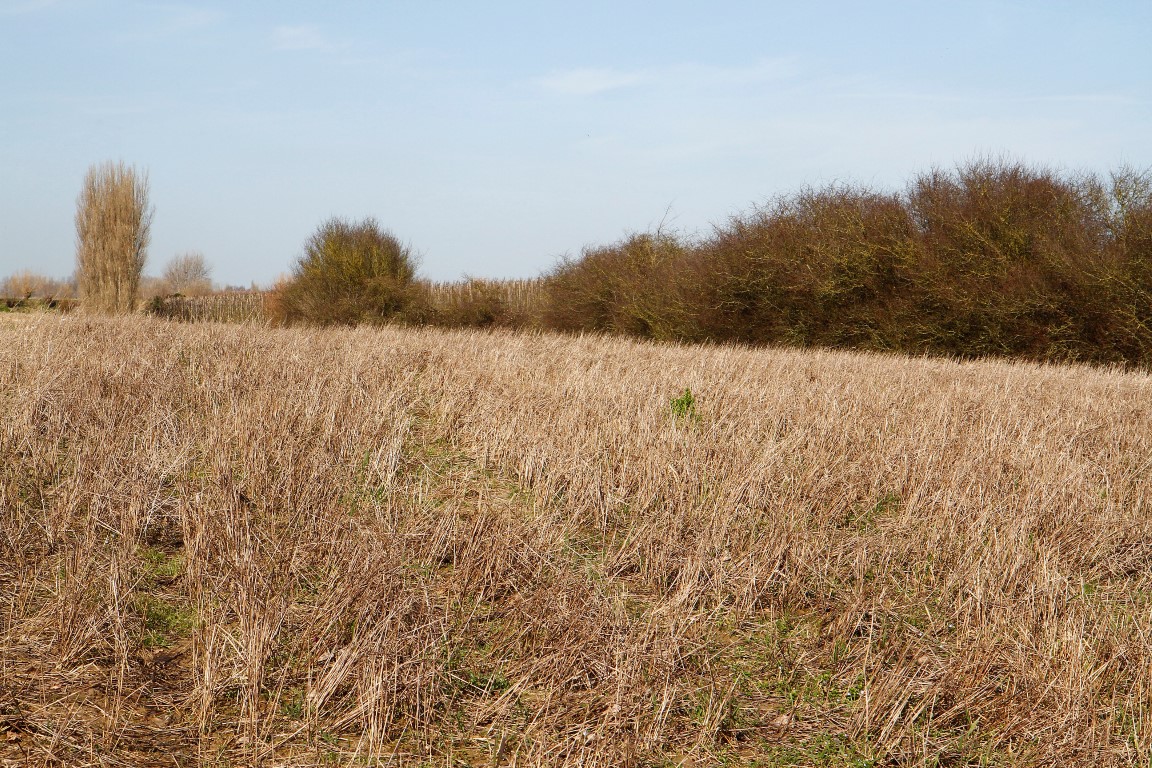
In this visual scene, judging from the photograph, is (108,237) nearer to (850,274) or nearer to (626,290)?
(626,290)

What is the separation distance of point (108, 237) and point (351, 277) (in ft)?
21.5

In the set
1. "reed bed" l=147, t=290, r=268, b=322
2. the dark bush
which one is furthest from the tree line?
"reed bed" l=147, t=290, r=268, b=322

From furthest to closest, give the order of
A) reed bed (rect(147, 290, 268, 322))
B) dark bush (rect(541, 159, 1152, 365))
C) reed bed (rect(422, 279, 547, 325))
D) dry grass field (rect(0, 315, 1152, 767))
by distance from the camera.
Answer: reed bed (rect(147, 290, 268, 322)) → reed bed (rect(422, 279, 547, 325)) → dark bush (rect(541, 159, 1152, 365)) → dry grass field (rect(0, 315, 1152, 767))

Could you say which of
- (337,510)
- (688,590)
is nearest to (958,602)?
(688,590)

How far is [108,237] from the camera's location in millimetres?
24859

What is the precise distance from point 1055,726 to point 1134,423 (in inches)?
233

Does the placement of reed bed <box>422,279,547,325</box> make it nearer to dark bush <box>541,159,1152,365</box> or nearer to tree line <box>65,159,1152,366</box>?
tree line <box>65,159,1152,366</box>

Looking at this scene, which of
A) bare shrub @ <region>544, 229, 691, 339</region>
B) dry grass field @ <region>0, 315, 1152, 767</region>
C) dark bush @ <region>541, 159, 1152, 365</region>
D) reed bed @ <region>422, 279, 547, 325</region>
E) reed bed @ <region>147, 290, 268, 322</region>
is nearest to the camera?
dry grass field @ <region>0, 315, 1152, 767</region>

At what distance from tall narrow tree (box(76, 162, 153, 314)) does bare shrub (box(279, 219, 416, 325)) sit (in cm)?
446

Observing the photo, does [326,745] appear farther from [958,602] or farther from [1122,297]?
[1122,297]

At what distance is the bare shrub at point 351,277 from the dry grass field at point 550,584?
18.9m

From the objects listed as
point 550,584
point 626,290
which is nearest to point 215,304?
point 626,290

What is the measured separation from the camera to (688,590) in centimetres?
348

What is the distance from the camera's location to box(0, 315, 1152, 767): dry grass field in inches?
107
